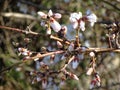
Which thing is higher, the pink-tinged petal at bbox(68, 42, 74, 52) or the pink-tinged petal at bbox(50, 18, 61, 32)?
the pink-tinged petal at bbox(50, 18, 61, 32)

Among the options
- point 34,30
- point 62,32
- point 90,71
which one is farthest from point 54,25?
point 34,30

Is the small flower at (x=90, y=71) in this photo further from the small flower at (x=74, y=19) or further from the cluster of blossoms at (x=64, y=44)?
the small flower at (x=74, y=19)

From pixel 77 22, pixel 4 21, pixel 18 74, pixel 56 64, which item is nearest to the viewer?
pixel 77 22

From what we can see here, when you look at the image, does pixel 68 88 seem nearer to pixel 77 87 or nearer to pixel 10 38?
pixel 77 87

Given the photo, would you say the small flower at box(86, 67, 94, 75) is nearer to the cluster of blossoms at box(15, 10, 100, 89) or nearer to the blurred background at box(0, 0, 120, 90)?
the cluster of blossoms at box(15, 10, 100, 89)

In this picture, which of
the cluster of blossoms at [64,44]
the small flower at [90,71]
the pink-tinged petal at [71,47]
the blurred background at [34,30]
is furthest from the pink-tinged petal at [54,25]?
the blurred background at [34,30]

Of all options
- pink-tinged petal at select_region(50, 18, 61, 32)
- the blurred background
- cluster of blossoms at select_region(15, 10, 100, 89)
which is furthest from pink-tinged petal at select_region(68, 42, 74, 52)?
the blurred background

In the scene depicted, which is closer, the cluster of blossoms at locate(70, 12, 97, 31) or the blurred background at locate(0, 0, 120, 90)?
the cluster of blossoms at locate(70, 12, 97, 31)

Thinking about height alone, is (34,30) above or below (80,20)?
below

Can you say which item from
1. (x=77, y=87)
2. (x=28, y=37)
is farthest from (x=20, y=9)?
(x=28, y=37)

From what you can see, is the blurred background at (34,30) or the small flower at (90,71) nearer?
the small flower at (90,71)

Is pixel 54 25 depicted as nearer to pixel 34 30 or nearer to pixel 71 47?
pixel 71 47
